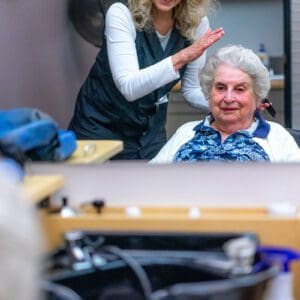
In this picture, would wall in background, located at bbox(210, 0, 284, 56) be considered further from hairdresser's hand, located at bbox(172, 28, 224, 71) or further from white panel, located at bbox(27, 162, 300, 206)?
white panel, located at bbox(27, 162, 300, 206)

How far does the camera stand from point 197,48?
1.50m

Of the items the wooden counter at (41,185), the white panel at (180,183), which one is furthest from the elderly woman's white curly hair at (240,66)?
the wooden counter at (41,185)

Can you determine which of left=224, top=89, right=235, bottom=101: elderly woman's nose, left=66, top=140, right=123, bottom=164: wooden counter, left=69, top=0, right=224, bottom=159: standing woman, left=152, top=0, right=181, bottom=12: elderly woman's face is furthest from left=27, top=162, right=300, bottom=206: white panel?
left=152, top=0, right=181, bottom=12: elderly woman's face

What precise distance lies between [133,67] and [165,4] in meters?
0.15

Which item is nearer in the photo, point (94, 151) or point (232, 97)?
point (94, 151)

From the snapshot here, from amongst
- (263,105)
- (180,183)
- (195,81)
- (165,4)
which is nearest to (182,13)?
(165,4)

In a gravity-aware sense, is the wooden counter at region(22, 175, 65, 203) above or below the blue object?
below

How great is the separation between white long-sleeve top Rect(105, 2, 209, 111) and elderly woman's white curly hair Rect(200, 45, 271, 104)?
0.02 meters

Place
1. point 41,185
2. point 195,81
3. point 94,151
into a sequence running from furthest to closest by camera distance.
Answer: point 195,81
point 94,151
point 41,185

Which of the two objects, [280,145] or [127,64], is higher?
[127,64]

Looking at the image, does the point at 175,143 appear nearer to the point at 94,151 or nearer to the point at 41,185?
the point at 94,151

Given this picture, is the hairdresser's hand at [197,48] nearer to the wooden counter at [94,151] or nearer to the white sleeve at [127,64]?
the white sleeve at [127,64]

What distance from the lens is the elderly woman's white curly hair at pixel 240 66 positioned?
1.50m

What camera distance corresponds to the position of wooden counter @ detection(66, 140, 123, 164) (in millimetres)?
1368
